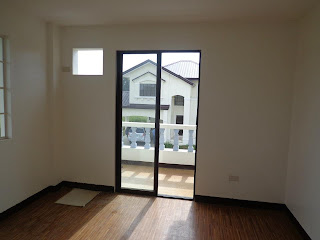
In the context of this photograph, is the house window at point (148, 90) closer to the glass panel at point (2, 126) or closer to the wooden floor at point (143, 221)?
the wooden floor at point (143, 221)

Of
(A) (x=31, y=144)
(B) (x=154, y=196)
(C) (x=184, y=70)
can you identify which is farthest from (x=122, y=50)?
(B) (x=154, y=196)

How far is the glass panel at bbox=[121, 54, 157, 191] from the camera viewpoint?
11.3ft

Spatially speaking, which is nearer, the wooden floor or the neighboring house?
the wooden floor

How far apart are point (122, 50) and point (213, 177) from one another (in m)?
2.29

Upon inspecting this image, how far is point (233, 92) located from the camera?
124 inches

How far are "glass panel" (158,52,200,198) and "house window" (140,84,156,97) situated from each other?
0.51ft

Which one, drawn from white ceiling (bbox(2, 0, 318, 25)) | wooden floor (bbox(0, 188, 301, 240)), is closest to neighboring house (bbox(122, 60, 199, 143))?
white ceiling (bbox(2, 0, 318, 25))

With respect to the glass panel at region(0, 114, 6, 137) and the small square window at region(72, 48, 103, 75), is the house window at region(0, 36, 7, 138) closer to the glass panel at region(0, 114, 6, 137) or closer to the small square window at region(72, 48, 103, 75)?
the glass panel at region(0, 114, 6, 137)

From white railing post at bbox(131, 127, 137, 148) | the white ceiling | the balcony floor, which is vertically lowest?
the balcony floor

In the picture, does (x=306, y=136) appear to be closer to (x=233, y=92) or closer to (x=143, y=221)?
(x=233, y=92)

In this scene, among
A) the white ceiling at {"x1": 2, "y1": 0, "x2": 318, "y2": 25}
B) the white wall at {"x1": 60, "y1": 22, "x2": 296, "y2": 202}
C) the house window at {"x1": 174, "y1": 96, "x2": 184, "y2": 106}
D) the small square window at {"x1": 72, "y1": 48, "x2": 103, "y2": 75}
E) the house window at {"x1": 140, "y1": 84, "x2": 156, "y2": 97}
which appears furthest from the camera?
the house window at {"x1": 174, "y1": 96, "x2": 184, "y2": 106}

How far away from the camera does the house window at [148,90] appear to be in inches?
135

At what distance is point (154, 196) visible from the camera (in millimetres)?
3494

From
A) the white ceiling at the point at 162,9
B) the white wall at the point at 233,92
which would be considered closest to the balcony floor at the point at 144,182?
the white wall at the point at 233,92
